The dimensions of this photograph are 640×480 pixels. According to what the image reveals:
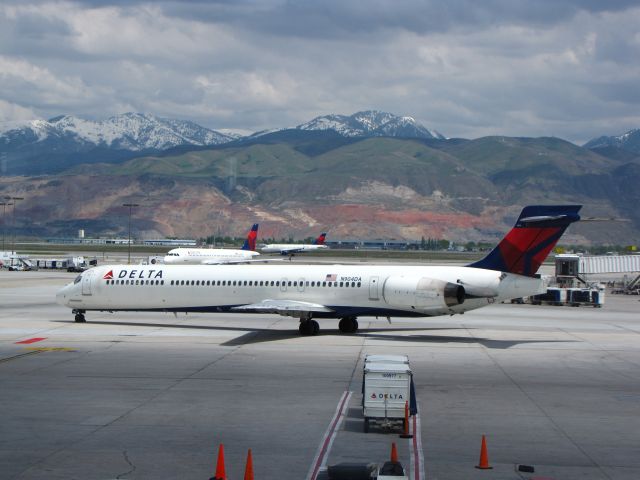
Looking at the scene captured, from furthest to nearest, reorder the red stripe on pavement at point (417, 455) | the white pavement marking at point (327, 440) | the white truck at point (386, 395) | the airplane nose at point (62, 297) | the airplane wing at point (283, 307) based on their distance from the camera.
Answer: the airplane nose at point (62, 297) → the airplane wing at point (283, 307) → the white truck at point (386, 395) → the white pavement marking at point (327, 440) → the red stripe on pavement at point (417, 455)

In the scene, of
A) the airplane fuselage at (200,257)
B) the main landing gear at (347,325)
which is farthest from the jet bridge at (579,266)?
the airplane fuselage at (200,257)

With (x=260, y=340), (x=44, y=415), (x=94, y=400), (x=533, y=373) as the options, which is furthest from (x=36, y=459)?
(x=260, y=340)

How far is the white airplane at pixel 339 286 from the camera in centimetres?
3869

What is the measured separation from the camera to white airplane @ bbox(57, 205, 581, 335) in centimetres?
3869

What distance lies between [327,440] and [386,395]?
1.93 m

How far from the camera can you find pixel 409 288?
3900 centimetres

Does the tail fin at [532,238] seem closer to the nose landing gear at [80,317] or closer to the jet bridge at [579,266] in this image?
the nose landing gear at [80,317]

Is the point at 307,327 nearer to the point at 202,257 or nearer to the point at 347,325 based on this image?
the point at 347,325

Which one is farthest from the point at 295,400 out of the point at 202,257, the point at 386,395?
the point at 202,257

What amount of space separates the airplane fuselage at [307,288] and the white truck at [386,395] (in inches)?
677

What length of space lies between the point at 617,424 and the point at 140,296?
27.3 m

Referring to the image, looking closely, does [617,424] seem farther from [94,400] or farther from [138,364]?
[138,364]

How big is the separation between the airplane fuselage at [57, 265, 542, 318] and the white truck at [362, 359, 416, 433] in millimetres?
17207

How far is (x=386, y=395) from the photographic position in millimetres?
21438
